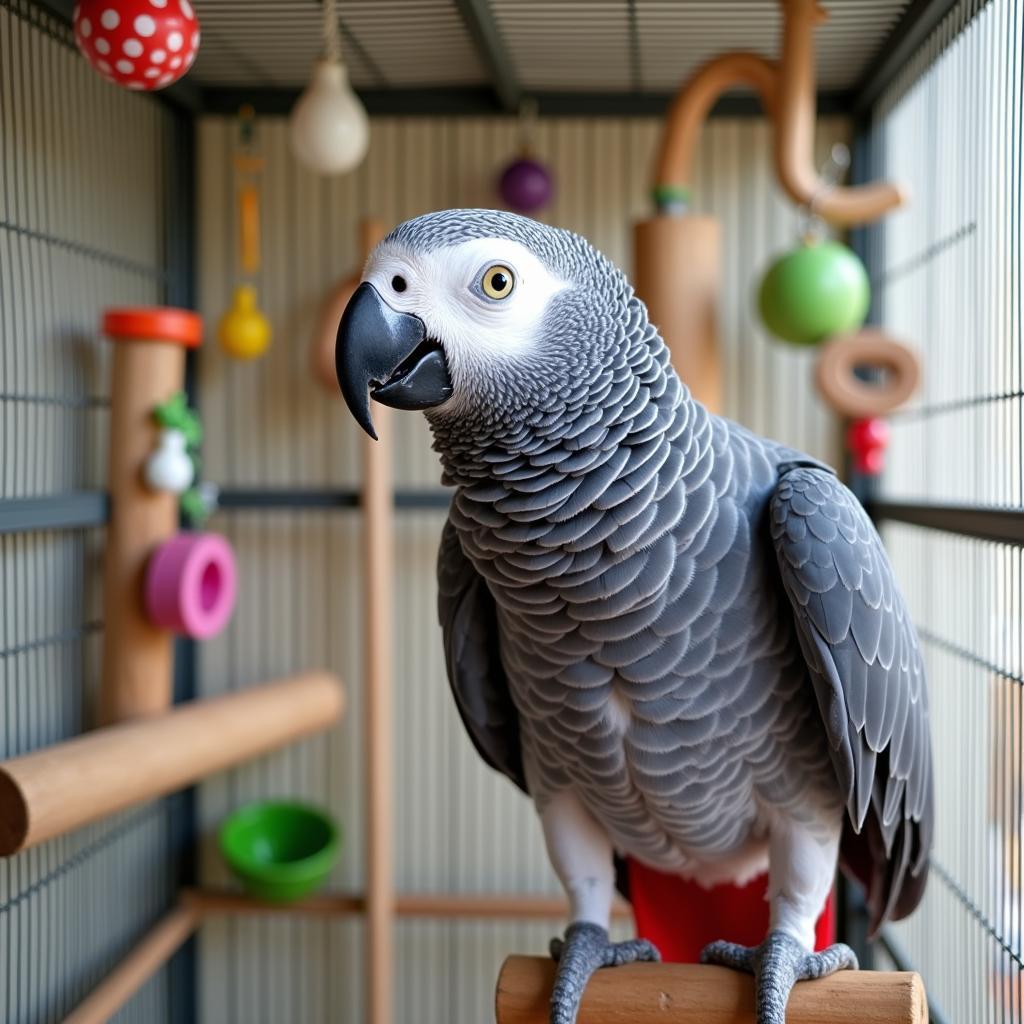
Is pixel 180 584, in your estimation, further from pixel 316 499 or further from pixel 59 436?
pixel 316 499

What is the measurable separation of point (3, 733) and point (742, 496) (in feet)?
3.56

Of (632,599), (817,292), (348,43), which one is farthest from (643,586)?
(348,43)

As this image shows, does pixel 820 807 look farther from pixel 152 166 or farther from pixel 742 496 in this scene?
pixel 152 166

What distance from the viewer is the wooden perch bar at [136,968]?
1.52 meters

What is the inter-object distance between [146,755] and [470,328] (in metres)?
0.94

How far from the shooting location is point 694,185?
2.04 metres

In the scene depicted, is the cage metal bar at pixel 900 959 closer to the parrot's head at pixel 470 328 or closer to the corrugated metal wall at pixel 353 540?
the corrugated metal wall at pixel 353 540

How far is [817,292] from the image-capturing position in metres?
1.68

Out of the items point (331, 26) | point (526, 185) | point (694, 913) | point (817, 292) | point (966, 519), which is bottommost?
point (694, 913)

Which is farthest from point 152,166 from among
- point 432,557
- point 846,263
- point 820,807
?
point 820,807

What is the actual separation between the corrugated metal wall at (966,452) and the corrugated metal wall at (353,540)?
0.32 meters

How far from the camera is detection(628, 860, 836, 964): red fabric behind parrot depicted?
125 cm

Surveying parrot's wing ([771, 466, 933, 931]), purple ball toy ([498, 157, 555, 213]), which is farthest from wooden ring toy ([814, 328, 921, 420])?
parrot's wing ([771, 466, 933, 931])

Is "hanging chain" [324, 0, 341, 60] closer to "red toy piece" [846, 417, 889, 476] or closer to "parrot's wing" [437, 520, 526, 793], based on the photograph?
"parrot's wing" [437, 520, 526, 793]
